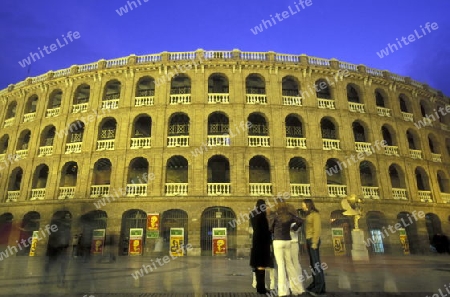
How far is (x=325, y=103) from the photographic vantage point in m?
25.0

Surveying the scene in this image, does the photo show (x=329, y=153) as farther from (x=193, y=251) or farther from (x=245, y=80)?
(x=193, y=251)

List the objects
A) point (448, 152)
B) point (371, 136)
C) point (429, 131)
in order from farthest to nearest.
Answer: point (448, 152), point (429, 131), point (371, 136)

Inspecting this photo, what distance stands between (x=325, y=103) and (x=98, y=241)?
21.5 metres

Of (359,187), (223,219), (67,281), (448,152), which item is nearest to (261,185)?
(223,219)

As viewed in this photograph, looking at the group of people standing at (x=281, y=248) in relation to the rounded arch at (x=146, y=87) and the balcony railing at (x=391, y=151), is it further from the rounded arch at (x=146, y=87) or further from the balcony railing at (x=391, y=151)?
the rounded arch at (x=146, y=87)

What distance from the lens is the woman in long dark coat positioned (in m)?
6.14

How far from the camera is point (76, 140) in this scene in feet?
83.7

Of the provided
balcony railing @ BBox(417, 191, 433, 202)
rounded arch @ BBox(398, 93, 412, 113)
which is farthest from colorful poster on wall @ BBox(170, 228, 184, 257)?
rounded arch @ BBox(398, 93, 412, 113)

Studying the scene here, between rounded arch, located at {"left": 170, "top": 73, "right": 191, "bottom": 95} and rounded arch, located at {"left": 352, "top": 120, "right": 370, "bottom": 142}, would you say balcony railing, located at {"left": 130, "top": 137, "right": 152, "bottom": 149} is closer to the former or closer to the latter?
rounded arch, located at {"left": 170, "top": 73, "right": 191, "bottom": 95}

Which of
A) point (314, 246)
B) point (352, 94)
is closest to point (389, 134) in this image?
point (352, 94)

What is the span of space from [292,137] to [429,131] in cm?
1451

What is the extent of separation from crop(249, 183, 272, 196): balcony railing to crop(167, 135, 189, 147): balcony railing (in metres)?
6.18

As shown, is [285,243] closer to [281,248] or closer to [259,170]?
[281,248]

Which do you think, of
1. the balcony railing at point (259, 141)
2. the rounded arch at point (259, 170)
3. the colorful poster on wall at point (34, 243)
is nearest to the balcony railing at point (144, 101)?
the balcony railing at point (259, 141)
